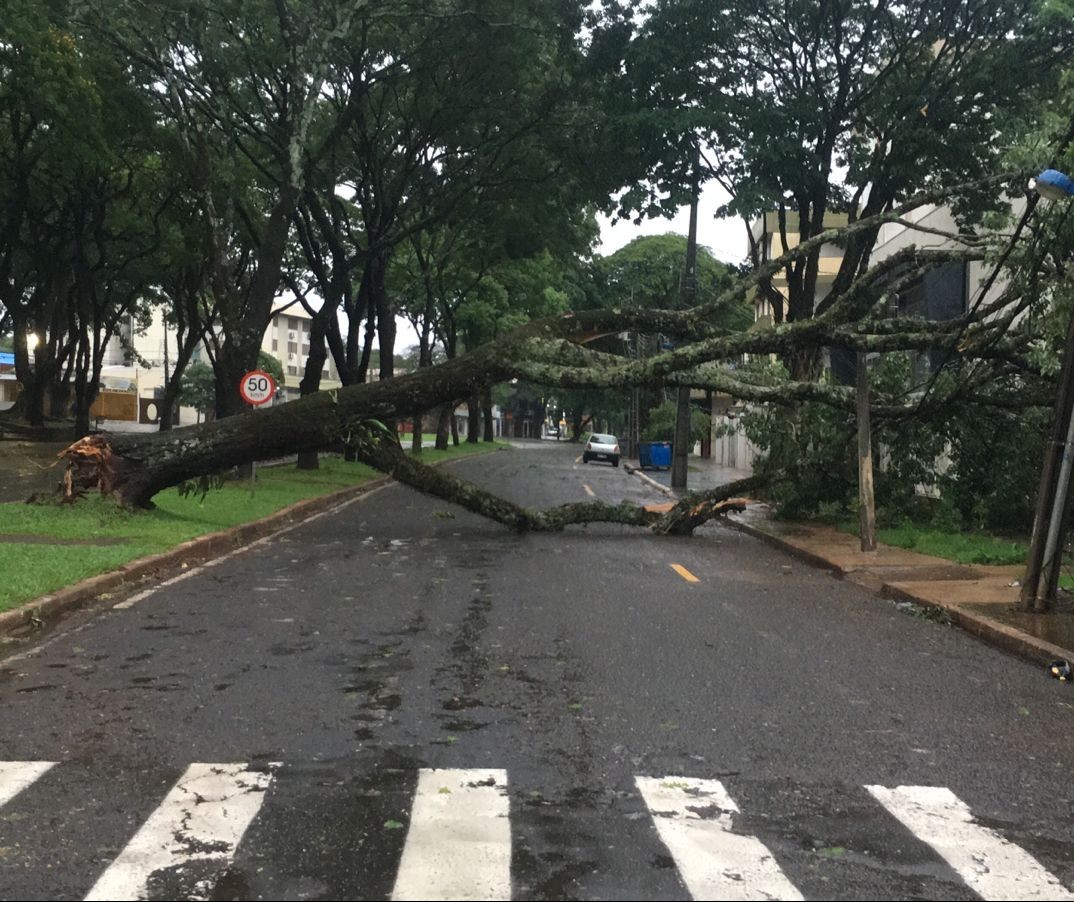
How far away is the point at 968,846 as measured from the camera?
4.56 metres

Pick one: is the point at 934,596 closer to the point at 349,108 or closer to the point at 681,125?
the point at 681,125

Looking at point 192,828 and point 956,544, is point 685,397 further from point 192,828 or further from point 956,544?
point 192,828

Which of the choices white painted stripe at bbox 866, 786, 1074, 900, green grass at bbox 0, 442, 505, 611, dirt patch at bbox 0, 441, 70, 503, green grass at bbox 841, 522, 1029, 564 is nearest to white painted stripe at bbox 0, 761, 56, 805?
green grass at bbox 0, 442, 505, 611

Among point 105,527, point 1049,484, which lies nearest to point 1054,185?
point 1049,484

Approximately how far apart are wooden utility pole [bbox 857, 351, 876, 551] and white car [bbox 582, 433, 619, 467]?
35.2m

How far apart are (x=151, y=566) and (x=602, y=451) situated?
39.9 metres

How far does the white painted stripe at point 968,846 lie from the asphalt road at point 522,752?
16mm

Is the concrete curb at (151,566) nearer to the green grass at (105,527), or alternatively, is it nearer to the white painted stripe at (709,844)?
the green grass at (105,527)

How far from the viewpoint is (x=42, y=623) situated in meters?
8.87

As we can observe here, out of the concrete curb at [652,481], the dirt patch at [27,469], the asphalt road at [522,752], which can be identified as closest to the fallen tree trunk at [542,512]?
the dirt patch at [27,469]

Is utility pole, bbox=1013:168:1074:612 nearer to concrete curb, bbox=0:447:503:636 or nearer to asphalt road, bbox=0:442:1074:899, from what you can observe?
asphalt road, bbox=0:442:1074:899

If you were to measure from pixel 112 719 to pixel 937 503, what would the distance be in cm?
1504

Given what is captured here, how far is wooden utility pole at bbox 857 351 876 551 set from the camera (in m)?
14.9

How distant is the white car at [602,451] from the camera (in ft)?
167
